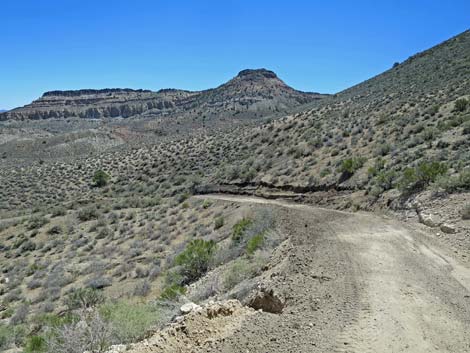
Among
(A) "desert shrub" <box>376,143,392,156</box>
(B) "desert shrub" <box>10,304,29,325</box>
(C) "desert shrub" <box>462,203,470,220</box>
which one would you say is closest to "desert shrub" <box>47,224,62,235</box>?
(B) "desert shrub" <box>10,304,29,325</box>

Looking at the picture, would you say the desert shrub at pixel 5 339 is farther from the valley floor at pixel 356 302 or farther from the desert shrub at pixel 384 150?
the desert shrub at pixel 384 150

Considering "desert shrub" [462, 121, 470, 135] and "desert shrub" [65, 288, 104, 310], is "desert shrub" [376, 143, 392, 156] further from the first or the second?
"desert shrub" [65, 288, 104, 310]

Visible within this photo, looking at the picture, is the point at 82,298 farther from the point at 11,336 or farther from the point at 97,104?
the point at 97,104

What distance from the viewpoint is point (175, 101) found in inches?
5763

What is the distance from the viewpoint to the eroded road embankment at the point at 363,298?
5.63 meters

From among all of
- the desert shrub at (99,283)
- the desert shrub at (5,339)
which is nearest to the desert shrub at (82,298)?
the desert shrub at (99,283)

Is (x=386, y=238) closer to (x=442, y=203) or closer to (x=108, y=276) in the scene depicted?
(x=442, y=203)

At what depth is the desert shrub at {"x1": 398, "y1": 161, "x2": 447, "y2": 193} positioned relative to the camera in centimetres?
1514

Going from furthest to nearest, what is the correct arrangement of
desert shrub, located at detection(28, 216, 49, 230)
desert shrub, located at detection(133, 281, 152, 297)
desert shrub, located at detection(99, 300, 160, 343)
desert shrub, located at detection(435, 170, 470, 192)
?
1. desert shrub, located at detection(28, 216, 49, 230)
2. desert shrub, located at detection(133, 281, 152, 297)
3. desert shrub, located at detection(435, 170, 470, 192)
4. desert shrub, located at detection(99, 300, 160, 343)

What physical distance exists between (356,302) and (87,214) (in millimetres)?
25880

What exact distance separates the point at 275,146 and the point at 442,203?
25614mm

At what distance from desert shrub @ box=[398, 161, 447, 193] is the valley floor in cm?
473

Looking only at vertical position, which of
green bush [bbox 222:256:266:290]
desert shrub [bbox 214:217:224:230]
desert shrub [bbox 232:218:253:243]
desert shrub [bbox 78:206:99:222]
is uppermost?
green bush [bbox 222:256:266:290]

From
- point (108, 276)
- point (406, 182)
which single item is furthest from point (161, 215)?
point (406, 182)
